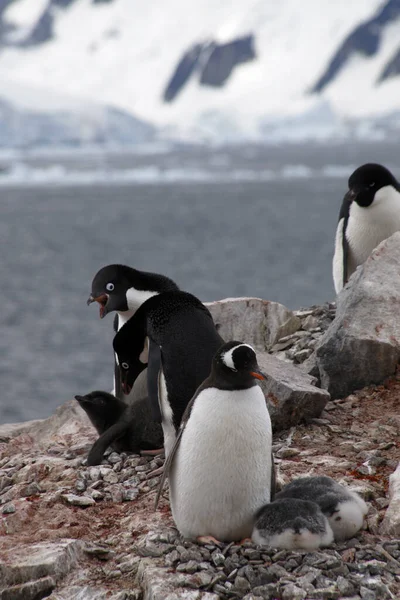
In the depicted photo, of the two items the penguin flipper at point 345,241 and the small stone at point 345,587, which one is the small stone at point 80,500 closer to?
the small stone at point 345,587

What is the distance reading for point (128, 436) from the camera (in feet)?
17.5

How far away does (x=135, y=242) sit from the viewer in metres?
43.1

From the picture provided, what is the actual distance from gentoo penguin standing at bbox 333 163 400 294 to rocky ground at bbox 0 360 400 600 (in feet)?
5.90

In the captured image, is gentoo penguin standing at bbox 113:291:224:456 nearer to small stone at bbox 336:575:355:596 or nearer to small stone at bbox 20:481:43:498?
small stone at bbox 20:481:43:498

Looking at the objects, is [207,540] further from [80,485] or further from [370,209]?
[370,209]

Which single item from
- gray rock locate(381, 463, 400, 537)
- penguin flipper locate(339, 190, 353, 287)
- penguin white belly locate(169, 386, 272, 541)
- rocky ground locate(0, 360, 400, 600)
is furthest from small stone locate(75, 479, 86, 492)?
penguin flipper locate(339, 190, 353, 287)

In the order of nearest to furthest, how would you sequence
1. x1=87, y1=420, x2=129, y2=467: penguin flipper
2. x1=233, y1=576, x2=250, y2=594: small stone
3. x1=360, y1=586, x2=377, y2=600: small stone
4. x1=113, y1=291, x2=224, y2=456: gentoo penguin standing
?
x1=360, y1=586, x2=377, y2=600: small stone < x1=233, y1=576, x2=250, y2=594: small stone < x1=113, y1=291, x2=224, y2=456: gentoo penguin standing < x1=87, y1=420, x2=129, y2=467: penguin flipper

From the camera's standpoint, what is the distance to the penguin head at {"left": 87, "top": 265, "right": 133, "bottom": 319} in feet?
18.6

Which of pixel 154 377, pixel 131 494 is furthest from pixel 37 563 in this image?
pixel 154 377

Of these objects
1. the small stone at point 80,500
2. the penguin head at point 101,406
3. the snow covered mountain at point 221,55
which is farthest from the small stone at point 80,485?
the snow covered mountain at point 221,55

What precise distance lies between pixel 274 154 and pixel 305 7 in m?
36.5

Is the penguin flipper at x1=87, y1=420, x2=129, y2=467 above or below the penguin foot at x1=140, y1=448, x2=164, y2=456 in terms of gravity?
above

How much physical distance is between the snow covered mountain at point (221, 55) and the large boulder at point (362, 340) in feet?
349

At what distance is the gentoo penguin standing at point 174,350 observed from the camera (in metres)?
4.74
